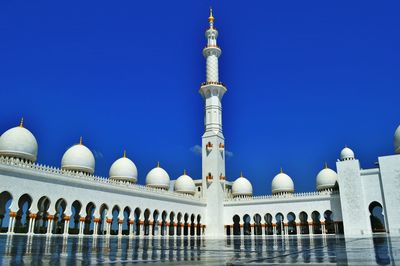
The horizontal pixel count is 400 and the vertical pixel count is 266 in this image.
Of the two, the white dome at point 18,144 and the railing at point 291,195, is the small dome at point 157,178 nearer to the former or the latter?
the railing at point 291,195

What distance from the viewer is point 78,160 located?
82.3 ft

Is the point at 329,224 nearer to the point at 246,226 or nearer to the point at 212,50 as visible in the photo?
the point at 246,226

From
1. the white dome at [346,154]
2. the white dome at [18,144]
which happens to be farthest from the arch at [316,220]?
the white dome at [18,144]

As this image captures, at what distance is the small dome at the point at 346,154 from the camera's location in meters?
29.3

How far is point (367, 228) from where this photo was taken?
2655cm

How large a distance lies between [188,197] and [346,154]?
46.5 feet

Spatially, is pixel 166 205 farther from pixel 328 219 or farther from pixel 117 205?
pixel 328 219

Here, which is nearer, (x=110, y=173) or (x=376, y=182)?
(x=376, y=182)

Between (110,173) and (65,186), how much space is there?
8096 mm

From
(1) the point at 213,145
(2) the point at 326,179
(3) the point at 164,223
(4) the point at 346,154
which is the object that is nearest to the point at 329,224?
(2) the point at 326,179

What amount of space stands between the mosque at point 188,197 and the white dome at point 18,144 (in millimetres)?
61

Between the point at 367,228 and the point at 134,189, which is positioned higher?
the point at 134,189

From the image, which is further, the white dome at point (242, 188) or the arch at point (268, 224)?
the white dome at point (242, 188)

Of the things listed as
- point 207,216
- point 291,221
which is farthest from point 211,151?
point 291,221
